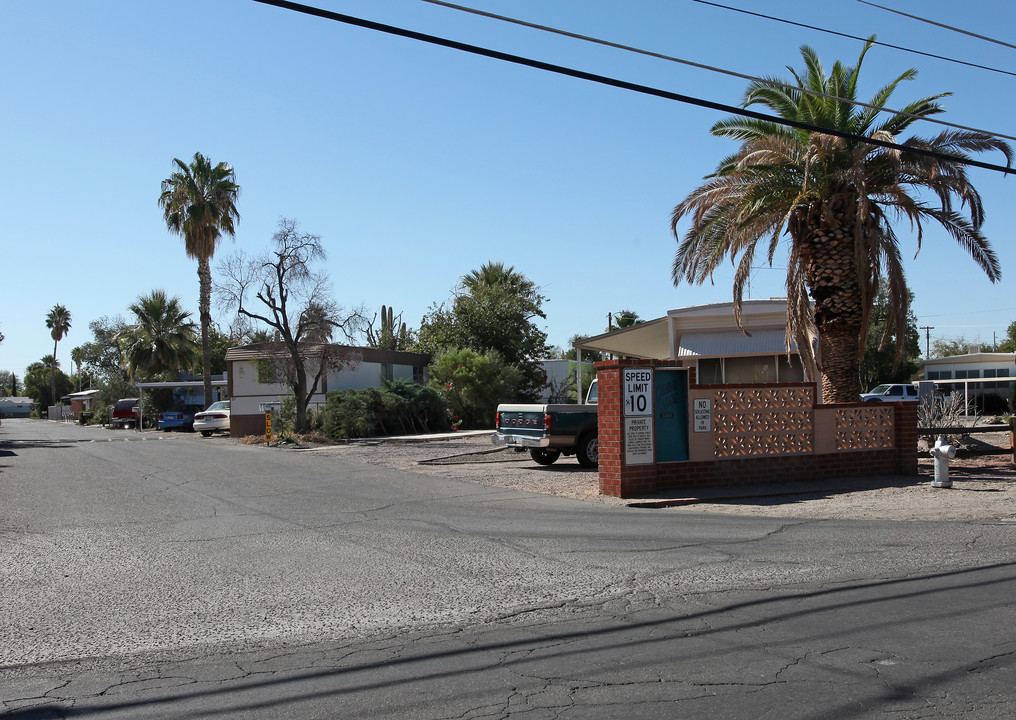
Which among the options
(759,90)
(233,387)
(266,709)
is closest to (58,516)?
(266,709)

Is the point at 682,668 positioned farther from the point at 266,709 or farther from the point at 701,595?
the point at 266,709

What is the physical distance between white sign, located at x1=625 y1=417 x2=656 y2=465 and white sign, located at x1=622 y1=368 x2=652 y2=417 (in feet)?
0.48

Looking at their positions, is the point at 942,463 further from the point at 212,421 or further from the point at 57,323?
the point at 57,323

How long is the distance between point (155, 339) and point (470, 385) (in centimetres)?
2123

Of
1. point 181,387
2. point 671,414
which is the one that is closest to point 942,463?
A: point 671,414

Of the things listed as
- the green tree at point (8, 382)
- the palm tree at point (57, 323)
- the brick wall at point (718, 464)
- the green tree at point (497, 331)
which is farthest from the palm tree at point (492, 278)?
the green tree at point (8, 382)

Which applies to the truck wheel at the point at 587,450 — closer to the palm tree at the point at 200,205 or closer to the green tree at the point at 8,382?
the palm tree at the point at 200,205

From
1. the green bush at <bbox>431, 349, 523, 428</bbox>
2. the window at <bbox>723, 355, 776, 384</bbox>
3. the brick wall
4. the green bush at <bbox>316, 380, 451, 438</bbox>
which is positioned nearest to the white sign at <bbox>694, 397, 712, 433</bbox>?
the brick wall

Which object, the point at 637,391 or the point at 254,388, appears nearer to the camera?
the point at 637,391

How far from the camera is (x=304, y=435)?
2928cm

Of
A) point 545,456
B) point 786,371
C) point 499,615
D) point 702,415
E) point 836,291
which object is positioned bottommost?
point 499,615

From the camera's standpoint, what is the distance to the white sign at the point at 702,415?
14.4m

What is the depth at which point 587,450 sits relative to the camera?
18.3 metres

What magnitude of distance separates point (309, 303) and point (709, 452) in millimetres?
18852
